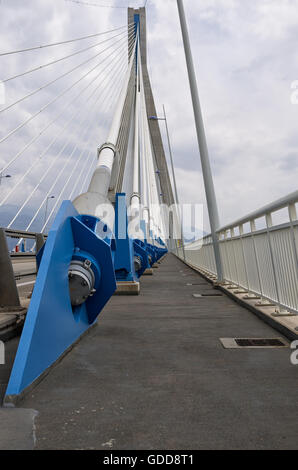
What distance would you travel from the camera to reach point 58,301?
124 inches

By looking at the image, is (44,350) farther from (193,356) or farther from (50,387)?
(193,356)

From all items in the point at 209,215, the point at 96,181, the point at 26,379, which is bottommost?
the point at 26,379

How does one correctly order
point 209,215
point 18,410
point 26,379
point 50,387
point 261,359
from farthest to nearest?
1. point 209,215
2. point 261,359
3. point 50,387
4. point 26,379
5. point 18,410

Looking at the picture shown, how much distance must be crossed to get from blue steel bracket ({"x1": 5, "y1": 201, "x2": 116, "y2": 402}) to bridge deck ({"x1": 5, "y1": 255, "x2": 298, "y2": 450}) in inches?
5.7

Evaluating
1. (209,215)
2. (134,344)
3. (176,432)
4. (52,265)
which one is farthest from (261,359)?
(209,215)

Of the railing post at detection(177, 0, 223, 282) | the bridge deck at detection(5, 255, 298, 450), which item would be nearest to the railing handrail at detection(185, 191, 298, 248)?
the bridge deck at detection(5, 255, 298, 450)

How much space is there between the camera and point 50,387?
272cm

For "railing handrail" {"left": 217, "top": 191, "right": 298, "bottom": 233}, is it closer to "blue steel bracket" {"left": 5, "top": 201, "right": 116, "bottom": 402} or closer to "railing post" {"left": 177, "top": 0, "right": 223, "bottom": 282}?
"blue steel bracket" {"left": 5, "top": 201, "right": 116, "bottom": 402}

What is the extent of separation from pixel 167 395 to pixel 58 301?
112 cm

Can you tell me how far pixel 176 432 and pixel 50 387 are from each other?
1073 millimetres

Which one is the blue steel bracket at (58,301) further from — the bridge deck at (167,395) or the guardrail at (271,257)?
the guardrail at (271,257)

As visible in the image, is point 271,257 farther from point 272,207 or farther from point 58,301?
point 58,301
